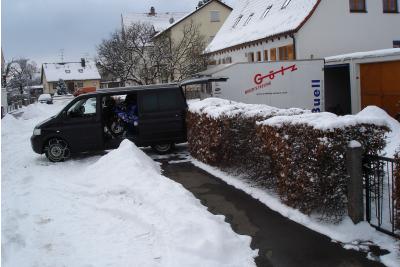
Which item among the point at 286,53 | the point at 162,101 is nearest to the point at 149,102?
the point at 162,101

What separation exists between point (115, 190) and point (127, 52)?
29.3m

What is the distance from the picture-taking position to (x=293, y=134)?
652 centimetres

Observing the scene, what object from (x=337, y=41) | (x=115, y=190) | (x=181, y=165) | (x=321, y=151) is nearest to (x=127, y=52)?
(x=337, y=41)

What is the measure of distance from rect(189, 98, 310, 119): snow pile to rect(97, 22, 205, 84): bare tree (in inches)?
883

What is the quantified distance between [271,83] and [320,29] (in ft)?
24.3

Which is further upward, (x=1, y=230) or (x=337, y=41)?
(x=337, y=41)

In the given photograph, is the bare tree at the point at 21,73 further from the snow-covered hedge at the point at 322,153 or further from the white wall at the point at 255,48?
the snow-covered hedge at the point at 322,153

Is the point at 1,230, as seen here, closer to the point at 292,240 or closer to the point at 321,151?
the point at 292,240

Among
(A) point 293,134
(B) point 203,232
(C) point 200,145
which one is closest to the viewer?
(B) point 203,232

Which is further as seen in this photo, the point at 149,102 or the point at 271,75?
the point at 271,75

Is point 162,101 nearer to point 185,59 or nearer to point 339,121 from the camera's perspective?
point 339,121

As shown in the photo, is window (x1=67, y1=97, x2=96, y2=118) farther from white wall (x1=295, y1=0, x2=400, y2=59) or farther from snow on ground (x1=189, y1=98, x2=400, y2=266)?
white wall (x1=295, y1=0, x2=400, y2=59)

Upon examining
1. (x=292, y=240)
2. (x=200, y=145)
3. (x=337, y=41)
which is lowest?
(x=292, y=240)

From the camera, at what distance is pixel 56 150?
12477 mm
